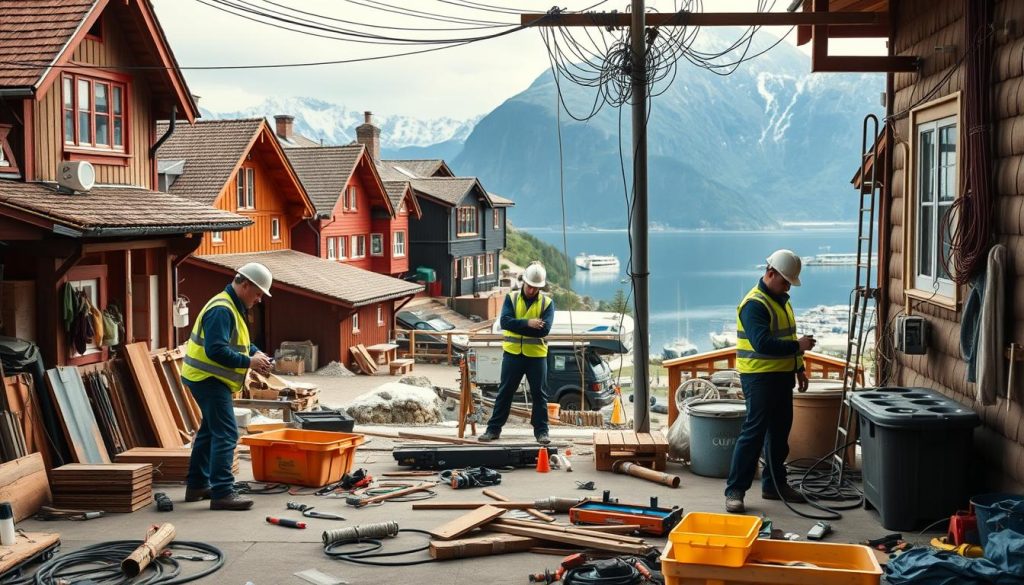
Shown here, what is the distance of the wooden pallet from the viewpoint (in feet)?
34.8

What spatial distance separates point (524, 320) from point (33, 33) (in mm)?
7365

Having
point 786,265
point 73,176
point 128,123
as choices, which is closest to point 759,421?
point 786,265

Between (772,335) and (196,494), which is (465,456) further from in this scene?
(772,335)

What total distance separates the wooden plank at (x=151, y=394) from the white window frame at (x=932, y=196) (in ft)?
26.9

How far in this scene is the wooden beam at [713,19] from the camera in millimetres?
10641

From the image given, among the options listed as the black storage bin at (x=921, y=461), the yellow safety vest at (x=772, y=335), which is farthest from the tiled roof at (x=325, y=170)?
the black storage bin at (x=921, y=461)

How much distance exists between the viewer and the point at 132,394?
42.3ft

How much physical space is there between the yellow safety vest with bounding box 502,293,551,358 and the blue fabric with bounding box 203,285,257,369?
368 centimetres

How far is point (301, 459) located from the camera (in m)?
10.1

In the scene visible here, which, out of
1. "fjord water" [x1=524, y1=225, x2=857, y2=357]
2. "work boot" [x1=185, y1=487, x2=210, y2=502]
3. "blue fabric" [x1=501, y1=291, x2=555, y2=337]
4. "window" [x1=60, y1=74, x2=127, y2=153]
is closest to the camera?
"work boot" [x1=185, y1=487, x2=210, y2=502]

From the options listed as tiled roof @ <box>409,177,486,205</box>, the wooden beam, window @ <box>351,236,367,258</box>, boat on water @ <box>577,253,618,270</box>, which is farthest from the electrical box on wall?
boat on water @ <box>577,253,618,270</box>

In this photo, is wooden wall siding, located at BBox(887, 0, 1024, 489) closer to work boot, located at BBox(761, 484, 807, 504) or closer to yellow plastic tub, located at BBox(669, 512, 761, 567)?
work boot, located at BBox(761, 484, 807, 504)

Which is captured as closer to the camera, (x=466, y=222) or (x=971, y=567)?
(x=971, y=567)

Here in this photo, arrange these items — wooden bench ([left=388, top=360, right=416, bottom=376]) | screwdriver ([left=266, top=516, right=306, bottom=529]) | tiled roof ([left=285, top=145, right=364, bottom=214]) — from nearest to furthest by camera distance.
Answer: screwdriver ([left=266, top=516, right=306, bottom=529]) < wooden bench ([left=388, top=360, right=416, bottom=376]) < tiled roof ([left=285, top=145, right=364, bottom=214])
